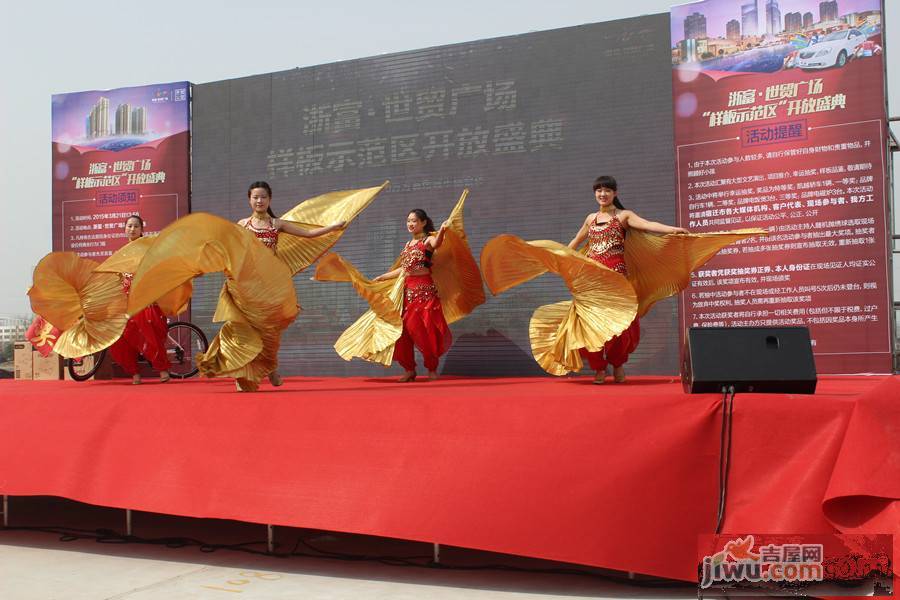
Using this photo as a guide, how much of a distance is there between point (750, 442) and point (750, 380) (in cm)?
22

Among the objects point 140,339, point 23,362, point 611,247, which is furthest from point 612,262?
point 23,362

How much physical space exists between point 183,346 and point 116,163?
1.82 m

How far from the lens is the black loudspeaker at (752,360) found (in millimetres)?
2838

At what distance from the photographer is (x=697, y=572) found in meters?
A: 2.66

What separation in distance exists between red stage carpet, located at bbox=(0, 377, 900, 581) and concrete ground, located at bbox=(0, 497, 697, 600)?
0.22 meters

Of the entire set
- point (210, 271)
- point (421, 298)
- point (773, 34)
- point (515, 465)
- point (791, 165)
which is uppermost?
point (773, 34)

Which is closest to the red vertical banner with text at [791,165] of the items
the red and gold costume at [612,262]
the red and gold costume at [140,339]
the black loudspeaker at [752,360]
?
the red and gold costume at [612,262]

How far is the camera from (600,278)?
4172mm

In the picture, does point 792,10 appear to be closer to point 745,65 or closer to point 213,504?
point 745,65

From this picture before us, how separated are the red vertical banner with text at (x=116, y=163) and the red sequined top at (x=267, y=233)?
2.55m

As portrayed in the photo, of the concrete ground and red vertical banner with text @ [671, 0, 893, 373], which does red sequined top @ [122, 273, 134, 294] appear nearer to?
the concrete ground

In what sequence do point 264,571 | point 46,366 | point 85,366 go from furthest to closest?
point 46,366, point 85,366, point 264,571

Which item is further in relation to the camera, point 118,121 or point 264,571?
point 118,121

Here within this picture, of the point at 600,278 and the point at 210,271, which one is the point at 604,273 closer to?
the point at 600,278
